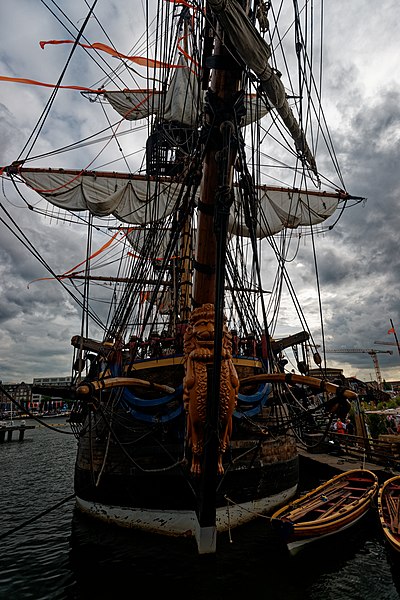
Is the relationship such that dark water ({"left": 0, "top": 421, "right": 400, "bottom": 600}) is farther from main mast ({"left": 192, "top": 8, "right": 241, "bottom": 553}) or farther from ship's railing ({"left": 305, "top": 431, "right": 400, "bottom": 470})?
ship's railing ({"left": 305, "top": 431, "right": 400, "bottom": 470})

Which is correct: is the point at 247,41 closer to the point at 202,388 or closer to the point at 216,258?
the point at 216,258

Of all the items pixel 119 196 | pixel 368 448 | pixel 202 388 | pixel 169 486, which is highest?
pixel 119 196

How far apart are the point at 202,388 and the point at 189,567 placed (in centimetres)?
313

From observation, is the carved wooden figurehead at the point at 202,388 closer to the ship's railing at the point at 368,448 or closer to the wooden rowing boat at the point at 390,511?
the wooden rowing boat at the point at 390,511

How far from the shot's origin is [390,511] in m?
6.96

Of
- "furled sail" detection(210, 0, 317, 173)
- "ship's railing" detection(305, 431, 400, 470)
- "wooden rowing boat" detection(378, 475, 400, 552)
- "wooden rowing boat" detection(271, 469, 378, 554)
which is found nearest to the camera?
"furled sail" detection(210, 0, 317, 173)

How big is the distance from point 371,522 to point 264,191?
47.8 feet

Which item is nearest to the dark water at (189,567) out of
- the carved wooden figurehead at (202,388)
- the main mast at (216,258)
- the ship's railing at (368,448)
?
the main mast at (216,258)

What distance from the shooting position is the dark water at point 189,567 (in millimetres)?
5555

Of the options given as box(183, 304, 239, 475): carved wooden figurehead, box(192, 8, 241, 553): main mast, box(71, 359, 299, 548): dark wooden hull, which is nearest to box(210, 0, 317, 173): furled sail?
box(192, 8, 241, 553): main mast

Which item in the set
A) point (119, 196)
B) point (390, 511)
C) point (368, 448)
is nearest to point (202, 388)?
point (390, 511)

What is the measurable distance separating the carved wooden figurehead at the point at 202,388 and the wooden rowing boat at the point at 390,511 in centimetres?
294

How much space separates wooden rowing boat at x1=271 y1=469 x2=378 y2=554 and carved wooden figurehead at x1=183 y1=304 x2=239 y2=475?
188 centimetres

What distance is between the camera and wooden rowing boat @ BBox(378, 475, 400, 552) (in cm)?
582
